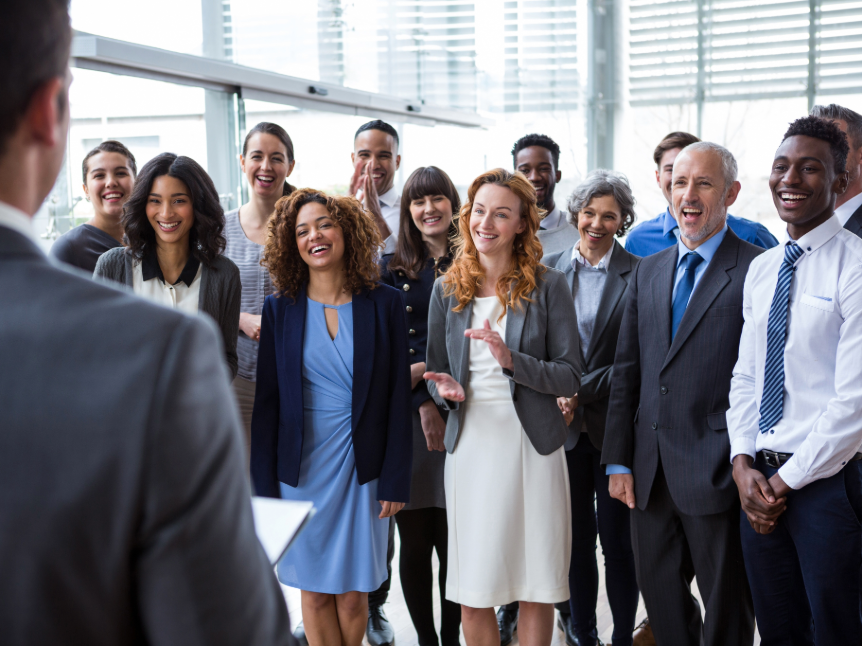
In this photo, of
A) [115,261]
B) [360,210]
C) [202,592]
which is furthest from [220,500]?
[115,261]

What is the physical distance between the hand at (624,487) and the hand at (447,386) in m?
0.59

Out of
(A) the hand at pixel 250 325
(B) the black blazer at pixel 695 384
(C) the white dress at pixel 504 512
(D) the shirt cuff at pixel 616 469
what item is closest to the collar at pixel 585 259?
(B) the black blazer at pixel 695 384

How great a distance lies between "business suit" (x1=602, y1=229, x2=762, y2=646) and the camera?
210cm

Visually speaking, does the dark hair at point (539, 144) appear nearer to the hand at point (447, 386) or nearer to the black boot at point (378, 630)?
the hand at point (447, 386)

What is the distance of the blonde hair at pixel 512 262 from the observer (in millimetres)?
2336

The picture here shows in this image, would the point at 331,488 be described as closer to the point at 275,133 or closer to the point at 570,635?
the point at 570,635

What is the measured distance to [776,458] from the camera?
1.95 metres

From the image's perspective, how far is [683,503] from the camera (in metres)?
2.12

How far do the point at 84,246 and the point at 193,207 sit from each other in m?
0.61

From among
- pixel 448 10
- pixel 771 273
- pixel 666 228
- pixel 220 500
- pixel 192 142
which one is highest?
pixel 448 10

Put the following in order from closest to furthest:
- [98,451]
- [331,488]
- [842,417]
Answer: [98,451] → [842,417] → [331,488]

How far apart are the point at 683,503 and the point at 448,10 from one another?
6046 mm

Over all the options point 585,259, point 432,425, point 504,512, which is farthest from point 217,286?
point 585,259

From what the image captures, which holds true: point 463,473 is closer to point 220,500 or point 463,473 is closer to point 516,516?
point 516,516
